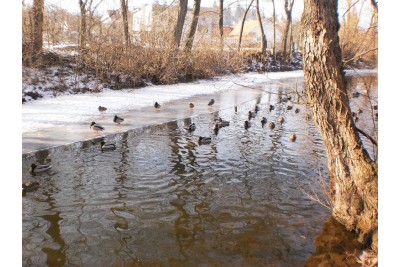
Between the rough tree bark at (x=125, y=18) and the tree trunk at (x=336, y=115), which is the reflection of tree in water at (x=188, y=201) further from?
the rough tree bark at (x=125, y=18)

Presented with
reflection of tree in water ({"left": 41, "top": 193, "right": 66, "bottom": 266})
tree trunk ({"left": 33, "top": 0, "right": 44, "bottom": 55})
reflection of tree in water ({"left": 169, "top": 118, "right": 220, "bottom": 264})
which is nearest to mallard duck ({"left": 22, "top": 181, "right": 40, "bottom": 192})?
reflection of tree in water ({"left": 41, "top": 193, "right": 66, "bottom": 266})

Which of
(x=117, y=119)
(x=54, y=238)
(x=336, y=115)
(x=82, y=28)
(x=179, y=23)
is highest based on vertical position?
(x=179, y=23)

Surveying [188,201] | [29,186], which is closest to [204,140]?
[188,201]

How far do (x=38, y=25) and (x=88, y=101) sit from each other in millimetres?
5865

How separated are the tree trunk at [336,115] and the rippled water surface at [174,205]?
0.88m

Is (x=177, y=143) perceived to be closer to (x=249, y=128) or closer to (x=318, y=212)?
(x=249, y=128)

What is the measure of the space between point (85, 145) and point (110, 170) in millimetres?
2355

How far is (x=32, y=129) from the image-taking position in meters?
11.7

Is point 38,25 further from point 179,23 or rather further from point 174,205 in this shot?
point 174,205

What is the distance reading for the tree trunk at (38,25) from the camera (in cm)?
1906

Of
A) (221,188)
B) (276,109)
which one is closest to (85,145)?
(221,188)

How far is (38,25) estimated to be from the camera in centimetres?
1952

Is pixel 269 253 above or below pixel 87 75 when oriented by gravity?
below

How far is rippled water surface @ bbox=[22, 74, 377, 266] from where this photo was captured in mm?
5195
